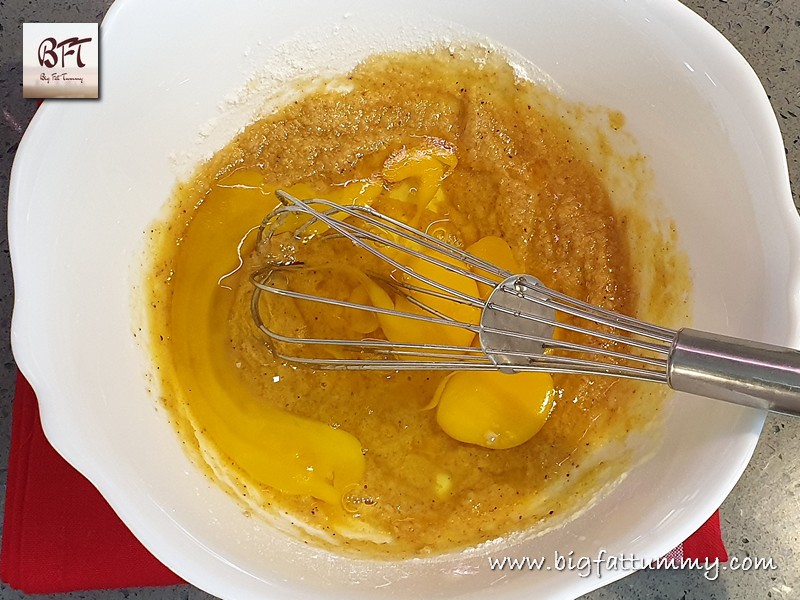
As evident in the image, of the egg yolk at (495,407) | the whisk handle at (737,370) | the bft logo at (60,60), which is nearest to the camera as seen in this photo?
the whisk handle at (737,370)

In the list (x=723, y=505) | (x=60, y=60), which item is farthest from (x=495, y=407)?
(x=60, y=60)

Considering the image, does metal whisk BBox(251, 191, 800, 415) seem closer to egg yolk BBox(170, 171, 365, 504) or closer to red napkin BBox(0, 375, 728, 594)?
egg yolk BBox(170, 171, 365, 504)

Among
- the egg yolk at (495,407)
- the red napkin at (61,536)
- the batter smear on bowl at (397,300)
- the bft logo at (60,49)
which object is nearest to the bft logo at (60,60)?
the bft logo at (60,49)

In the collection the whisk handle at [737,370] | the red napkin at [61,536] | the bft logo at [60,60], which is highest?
the bft logo at [60,60]

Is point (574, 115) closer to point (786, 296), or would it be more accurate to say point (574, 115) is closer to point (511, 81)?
point (511, 81)

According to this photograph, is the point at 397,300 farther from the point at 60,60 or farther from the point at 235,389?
the point at 60,60

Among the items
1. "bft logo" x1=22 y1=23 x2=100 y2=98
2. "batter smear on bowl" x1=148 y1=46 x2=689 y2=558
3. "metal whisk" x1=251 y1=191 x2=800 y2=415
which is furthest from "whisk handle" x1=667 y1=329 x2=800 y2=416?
"bft logo" x1=22 y1=23 x2=100 y2=98

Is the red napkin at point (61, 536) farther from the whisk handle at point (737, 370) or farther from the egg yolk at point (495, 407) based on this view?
the whisk handle at point (737, 370)

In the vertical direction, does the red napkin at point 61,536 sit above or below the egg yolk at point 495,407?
below
